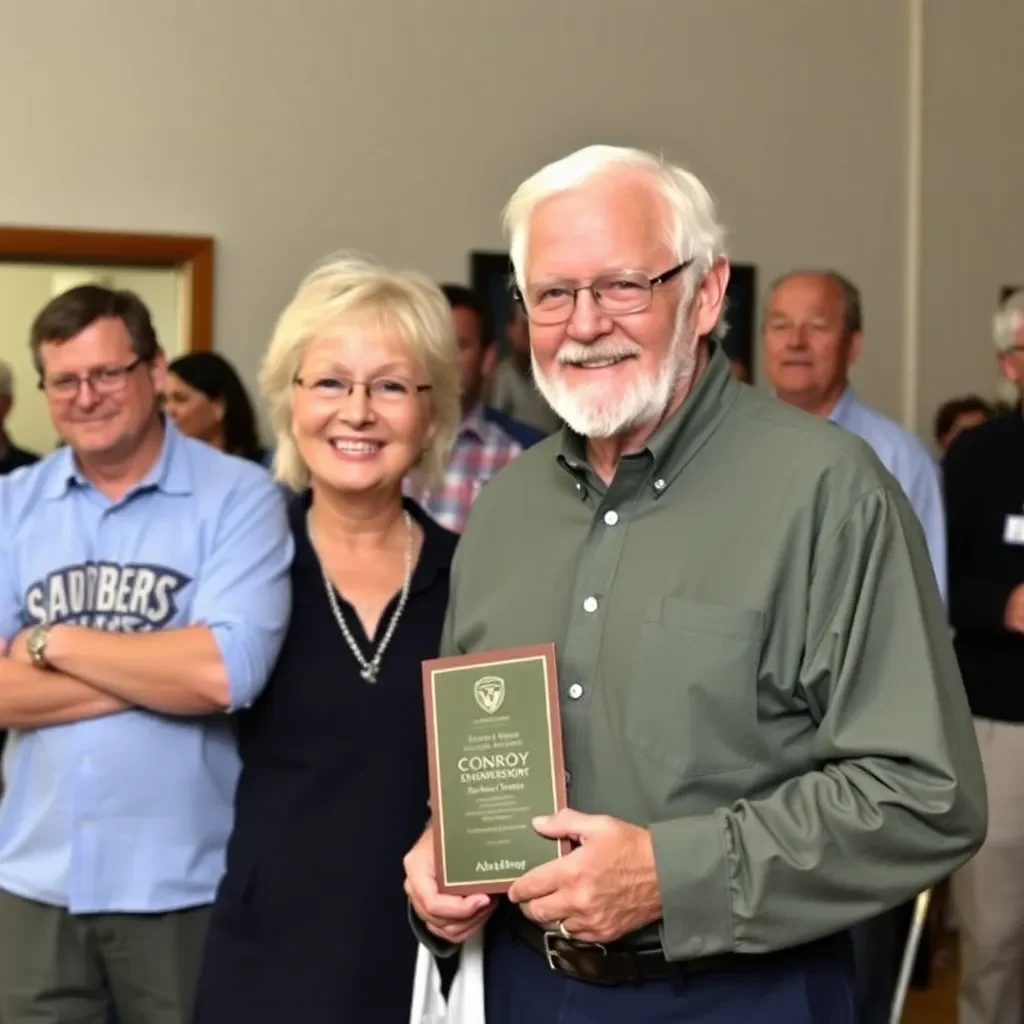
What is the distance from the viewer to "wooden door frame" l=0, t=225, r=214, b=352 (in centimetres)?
543

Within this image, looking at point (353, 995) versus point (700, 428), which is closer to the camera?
point (700, 428)

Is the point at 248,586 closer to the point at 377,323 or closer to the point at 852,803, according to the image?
the point at 377,323

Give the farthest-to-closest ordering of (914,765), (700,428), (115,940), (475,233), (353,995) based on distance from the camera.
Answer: (475,233) → (115,940) → (353,995) → (700,428) → (914,765)

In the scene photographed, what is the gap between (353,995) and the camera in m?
2.29

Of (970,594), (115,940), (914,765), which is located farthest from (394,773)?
(970,594)

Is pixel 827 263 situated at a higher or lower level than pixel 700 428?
higher

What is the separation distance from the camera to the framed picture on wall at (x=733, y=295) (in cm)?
616

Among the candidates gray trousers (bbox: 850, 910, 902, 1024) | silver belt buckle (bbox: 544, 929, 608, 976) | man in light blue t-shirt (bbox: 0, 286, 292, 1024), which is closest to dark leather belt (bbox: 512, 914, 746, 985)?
silver belt buckle (bbox: 544, 929, 608, 976)

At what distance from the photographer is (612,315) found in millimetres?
1813

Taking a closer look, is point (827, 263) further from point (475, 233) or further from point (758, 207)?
point (475, 233)

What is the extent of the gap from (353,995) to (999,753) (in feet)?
6.54

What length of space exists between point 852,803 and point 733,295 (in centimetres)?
498

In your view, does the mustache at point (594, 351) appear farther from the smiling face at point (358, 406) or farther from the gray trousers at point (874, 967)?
the gray trousers at point (874, 967)

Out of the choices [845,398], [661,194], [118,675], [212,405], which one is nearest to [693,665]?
[661,194]
